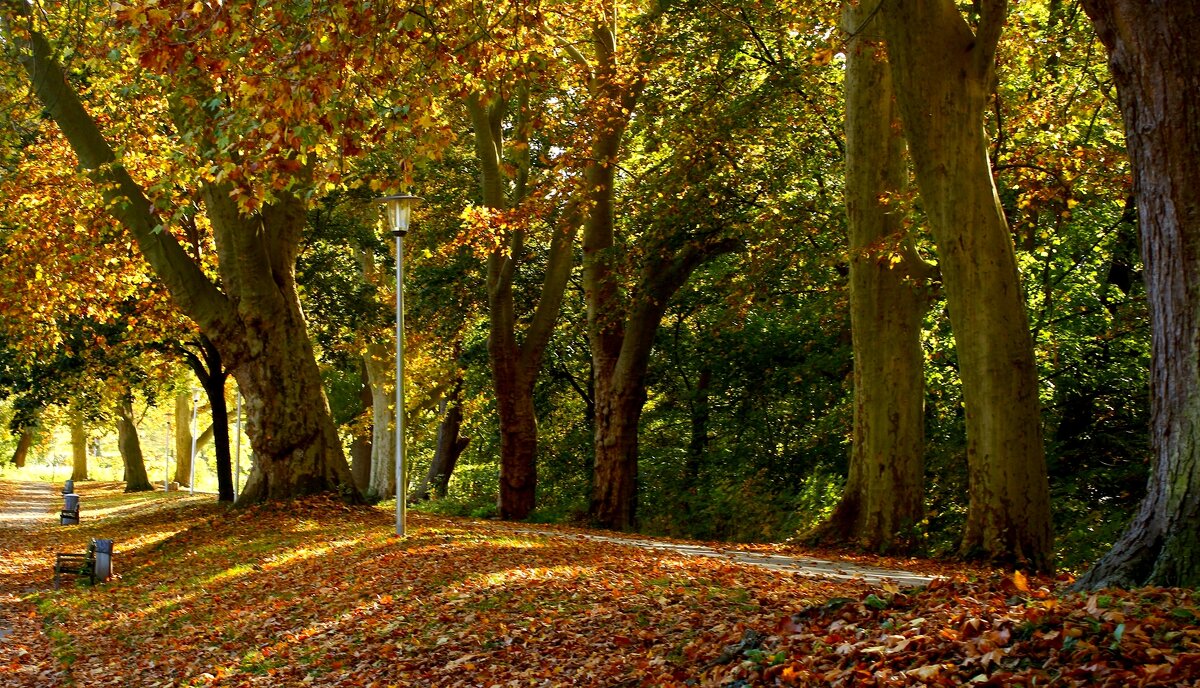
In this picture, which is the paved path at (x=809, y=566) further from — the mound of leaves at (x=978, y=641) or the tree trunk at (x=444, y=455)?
the tree trunk at (x=444, y=455)

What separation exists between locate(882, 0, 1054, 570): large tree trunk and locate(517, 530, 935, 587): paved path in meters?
1.03

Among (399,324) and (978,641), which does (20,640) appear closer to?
(399,324)

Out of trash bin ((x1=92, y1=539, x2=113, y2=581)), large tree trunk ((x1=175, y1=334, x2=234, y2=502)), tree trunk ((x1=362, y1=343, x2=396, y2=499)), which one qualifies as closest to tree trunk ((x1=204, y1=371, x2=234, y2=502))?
large tree trunk ((x1=175, y1=334, x2=234, y2=502))

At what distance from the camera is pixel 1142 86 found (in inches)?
230

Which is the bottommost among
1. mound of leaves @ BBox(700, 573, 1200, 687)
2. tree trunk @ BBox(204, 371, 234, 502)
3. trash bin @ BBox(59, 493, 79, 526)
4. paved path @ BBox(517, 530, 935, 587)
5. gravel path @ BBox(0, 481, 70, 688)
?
gravel path @ BBox(0, 481, 70, 688)

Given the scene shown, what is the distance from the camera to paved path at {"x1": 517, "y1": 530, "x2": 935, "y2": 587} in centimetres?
1049

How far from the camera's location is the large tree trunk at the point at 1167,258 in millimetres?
5559

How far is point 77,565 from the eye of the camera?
14812 mm

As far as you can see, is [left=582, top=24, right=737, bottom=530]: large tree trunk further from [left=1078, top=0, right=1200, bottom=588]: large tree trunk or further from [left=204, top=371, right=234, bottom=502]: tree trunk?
[left=1078, top=0, right=1200, bottom=588]: large tree trunk

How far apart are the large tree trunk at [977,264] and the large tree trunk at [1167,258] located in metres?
4.07

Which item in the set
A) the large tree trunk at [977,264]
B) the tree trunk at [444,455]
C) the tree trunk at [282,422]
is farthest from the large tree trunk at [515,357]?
the tree trunk at [444,455]

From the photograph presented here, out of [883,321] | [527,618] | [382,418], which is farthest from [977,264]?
[382,418]

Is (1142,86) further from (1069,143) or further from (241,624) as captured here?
(1069,143)

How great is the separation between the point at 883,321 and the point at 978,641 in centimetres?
918
